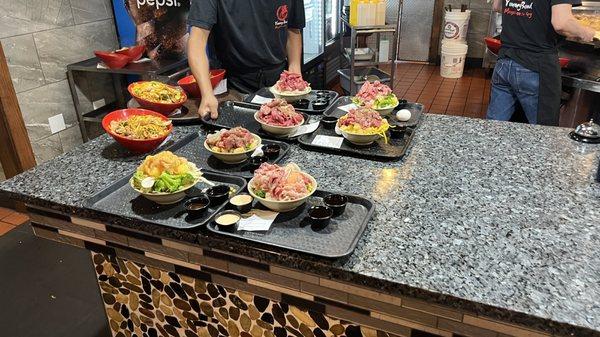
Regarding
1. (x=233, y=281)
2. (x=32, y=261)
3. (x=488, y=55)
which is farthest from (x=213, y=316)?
(x=488, y=55)

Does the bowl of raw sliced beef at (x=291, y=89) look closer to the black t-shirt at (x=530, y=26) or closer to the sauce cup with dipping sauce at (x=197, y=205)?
the sauce cup with dipping sauce at (x=197, y=205)

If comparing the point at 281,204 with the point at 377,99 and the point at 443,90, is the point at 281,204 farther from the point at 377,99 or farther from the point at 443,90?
the point at 443,90

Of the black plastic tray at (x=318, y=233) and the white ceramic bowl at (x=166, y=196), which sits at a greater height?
the white ceramic bowl at (x=166, y=196)

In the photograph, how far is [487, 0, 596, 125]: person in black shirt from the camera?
9.65 feet

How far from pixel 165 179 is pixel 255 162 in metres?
0.42

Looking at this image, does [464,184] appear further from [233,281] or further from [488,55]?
[488,55]

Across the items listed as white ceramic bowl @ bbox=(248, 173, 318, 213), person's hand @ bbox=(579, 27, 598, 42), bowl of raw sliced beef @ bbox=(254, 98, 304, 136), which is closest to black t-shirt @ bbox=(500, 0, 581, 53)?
person's hand @ bbox=(579, 27, 598, 42)

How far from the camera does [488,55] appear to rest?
6.90m

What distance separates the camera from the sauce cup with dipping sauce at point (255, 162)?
1.84m

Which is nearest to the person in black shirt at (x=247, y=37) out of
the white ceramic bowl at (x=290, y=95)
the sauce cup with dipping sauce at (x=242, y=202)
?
the white ceramic bowl at (x=290, y=95)

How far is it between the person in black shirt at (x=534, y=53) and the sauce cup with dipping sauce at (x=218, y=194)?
2.49m

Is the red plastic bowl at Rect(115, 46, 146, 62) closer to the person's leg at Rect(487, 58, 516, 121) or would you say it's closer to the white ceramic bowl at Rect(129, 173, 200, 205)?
the white ceramic bowl at Rect(129, 173, 200, 205)

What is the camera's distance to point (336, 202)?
1.51 m

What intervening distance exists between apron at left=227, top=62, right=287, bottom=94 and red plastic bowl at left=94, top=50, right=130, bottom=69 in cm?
116
